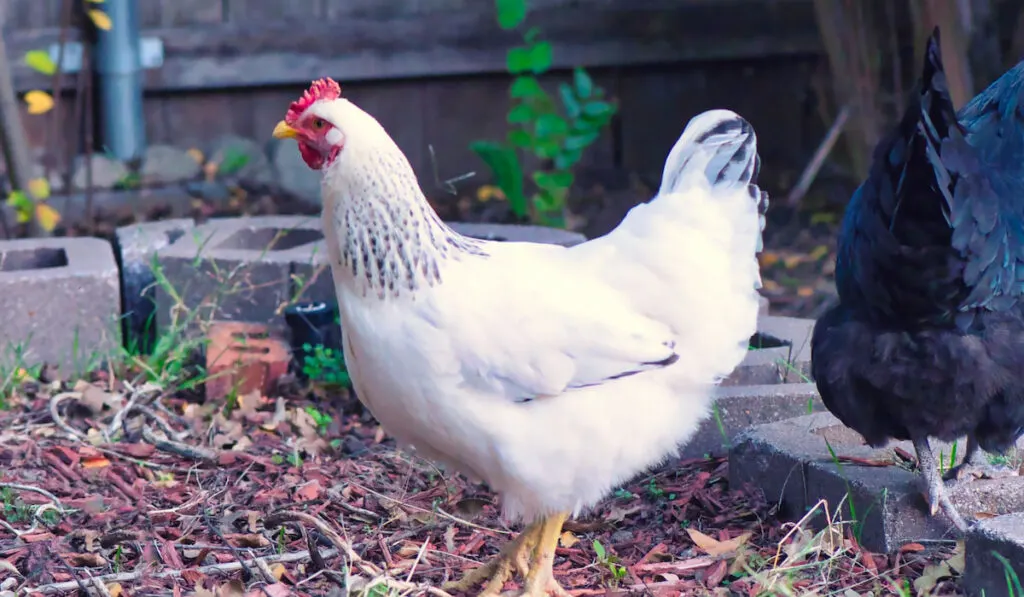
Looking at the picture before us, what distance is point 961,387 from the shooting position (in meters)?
2.97

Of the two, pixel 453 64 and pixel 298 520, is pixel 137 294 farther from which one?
pixel 453 64

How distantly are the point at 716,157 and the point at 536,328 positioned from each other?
0.67m

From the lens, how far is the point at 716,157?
3.09 m

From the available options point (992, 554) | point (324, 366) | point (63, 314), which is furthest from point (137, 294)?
point (992, 554)

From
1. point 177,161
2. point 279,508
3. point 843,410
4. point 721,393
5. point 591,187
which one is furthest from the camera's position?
point 591,187

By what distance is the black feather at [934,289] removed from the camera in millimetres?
2854

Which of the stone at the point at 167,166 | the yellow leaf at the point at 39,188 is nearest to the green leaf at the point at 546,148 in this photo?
the stone at the point at 167,166

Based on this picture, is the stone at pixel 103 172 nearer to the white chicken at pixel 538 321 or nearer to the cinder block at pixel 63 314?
the cinder block at pixel 63 314

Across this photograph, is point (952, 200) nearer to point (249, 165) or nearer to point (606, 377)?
point (606, 377)

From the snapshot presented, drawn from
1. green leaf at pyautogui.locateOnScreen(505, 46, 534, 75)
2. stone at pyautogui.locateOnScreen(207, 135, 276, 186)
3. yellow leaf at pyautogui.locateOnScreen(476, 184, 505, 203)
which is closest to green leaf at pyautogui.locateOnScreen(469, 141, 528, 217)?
green leaf at pyautogui.locateOnScreen(505, 46, 534, 75)

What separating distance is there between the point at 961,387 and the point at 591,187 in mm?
5326

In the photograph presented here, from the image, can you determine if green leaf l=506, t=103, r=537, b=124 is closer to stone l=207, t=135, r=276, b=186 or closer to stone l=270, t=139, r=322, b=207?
stone l=270, t=139, r=322, b=207

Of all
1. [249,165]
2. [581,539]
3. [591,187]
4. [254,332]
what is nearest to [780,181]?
[591,187]

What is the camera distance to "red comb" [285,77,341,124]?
2.95 m
